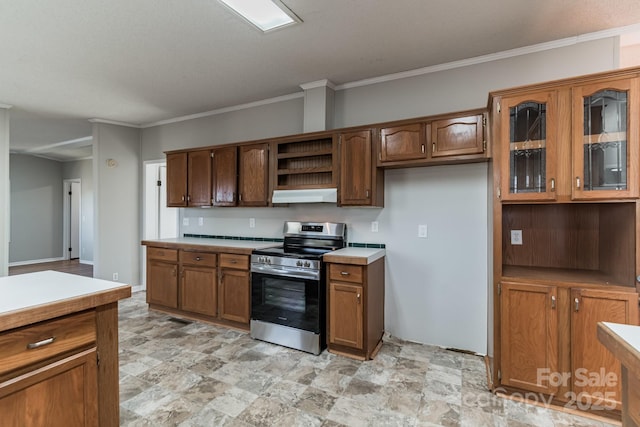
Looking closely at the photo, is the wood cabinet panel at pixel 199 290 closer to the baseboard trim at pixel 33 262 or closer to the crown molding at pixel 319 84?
the crown molding at pixel 319 84

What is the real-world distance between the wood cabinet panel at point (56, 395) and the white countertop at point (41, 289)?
0.87 feet

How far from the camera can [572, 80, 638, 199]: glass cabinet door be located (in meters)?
1.90

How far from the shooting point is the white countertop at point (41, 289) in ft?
4.11

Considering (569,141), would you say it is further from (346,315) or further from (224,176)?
(224,176)

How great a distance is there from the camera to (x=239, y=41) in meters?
2.61

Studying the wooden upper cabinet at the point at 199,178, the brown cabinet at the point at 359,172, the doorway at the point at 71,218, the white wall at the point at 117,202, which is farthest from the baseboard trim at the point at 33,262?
the brown cabinet at the point at 359,172

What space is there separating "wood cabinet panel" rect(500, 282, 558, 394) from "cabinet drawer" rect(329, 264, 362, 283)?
3.52 feet

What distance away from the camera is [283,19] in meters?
2.34

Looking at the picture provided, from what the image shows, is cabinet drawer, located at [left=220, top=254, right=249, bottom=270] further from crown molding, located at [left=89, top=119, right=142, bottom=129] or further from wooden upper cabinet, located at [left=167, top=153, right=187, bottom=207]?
crown molding, located at [left=89, top=119, right=142, bottom=129]

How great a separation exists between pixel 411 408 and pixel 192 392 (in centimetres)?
151

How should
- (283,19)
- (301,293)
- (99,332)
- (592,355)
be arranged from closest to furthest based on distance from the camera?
1. (99,332)
2. (592,355)
3. (283,19)
4. (301,293)

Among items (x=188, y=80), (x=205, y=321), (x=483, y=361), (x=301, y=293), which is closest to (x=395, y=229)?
(x=301, y=293)

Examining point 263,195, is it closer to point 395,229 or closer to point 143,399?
point 395,229

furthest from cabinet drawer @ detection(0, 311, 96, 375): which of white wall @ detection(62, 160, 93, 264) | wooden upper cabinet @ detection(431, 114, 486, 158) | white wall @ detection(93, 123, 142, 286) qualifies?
white wall @ detection(62, 160, 93, 264)
